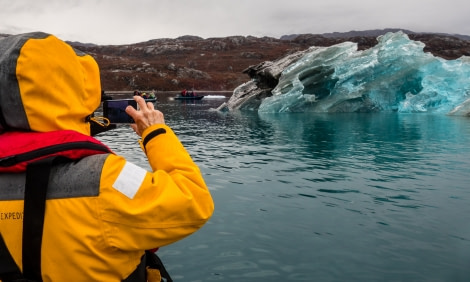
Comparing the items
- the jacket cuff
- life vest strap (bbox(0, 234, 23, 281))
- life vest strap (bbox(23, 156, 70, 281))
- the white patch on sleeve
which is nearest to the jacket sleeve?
the white patch on sleeve

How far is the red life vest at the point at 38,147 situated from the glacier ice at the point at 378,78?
128 ft

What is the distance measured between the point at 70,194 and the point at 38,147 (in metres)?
0.35

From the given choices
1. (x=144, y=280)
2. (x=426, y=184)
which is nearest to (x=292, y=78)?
(x=426, y=184)

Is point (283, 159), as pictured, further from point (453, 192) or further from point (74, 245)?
point (74, 245)

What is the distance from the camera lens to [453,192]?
1250cm

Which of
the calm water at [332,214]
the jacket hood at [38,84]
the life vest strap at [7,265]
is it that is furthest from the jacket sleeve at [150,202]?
the calm water at [332,214]

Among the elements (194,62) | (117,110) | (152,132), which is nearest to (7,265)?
(152,132)

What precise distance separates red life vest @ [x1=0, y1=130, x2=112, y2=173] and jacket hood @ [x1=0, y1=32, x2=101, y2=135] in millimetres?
61

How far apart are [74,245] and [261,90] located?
1854 inches

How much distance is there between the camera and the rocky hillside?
122m

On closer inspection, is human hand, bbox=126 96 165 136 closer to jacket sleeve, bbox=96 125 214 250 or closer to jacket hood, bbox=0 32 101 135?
jacket sleeve, bbox=96 125 214 250

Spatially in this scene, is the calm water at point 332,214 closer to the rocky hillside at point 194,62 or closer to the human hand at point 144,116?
the human hand at point 144,116

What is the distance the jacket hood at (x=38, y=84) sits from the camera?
2.38 metres

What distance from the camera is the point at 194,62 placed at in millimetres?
166375
